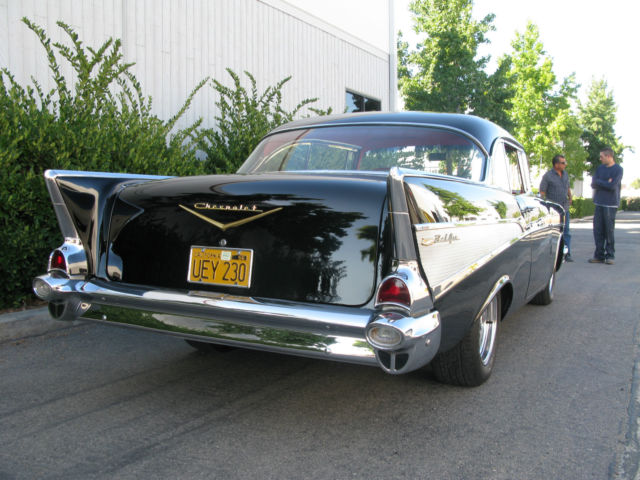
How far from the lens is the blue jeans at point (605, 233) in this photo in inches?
375

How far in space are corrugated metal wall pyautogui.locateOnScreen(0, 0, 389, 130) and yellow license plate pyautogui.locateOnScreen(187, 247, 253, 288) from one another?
16.8 feet

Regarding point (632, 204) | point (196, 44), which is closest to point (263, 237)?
point (196, 44)

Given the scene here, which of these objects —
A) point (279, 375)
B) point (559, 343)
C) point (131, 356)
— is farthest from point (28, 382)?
point (559, 343)

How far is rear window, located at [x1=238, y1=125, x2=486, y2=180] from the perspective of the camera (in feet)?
12.2

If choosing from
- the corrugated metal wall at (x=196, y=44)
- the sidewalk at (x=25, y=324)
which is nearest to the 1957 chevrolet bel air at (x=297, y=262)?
the sidewalk at (x=25, y=324)

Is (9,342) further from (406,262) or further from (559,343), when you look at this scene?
(559,343)

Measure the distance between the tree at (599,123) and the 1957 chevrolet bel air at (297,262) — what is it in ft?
186

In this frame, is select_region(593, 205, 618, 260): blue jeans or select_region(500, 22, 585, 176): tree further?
select_region(500, 22, 585, 176): tree

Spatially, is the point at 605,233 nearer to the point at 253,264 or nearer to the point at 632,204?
the point at 253,264

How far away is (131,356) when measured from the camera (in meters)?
3.98

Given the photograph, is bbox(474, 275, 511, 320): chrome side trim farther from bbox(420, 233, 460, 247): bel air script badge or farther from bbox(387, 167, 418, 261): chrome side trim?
bbox(387, 167, 418, 261): chrome side trim

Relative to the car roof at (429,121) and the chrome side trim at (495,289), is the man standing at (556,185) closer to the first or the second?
the car roof at (429,121)

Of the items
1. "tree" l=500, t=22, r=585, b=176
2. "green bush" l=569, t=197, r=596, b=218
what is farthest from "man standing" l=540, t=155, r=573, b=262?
"tree" l=500, t=22, r=585, b=176

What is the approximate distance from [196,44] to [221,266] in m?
7.30
